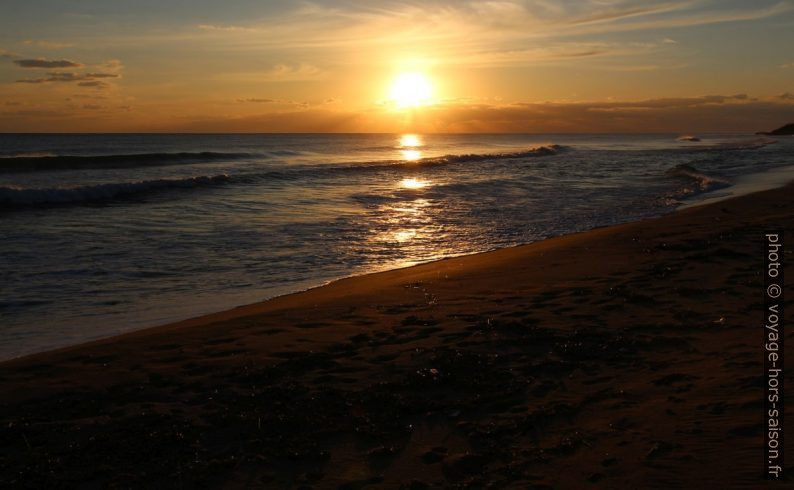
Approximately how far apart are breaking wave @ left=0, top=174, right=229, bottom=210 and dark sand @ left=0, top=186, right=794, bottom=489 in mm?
16911

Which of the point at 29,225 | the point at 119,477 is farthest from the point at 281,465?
the point at 29,225

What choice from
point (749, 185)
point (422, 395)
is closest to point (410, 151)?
point (749, 185)

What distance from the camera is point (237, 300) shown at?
348 inches

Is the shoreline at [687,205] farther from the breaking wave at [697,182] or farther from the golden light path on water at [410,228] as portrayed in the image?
the golden light path on water at [410,228]

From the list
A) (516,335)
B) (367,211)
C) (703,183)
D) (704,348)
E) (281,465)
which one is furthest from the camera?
(703,183)

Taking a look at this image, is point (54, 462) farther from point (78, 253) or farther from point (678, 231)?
point (678, 231)

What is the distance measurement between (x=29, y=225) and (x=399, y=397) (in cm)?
1460

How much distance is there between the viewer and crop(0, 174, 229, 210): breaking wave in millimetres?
21500

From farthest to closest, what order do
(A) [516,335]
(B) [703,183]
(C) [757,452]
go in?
(B) [703,183]
(A) [516,335]
(C) [757,452]

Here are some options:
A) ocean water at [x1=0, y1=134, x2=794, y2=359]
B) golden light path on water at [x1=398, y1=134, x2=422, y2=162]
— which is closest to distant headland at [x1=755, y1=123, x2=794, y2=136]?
golden light path on water at [x1=398, y1=134, x2=422, y2=162]

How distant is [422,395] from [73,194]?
21.7 m

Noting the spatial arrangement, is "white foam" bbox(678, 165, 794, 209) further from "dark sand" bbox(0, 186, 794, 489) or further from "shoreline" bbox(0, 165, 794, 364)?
"dark sand" bbox(0, 186, 794, 489)

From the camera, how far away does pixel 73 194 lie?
23.2 meters

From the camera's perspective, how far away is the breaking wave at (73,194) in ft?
70.5
